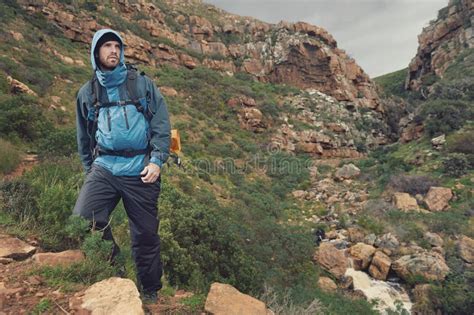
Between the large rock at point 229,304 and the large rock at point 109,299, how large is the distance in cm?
54

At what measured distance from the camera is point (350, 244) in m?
10.7

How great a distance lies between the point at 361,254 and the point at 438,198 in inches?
200

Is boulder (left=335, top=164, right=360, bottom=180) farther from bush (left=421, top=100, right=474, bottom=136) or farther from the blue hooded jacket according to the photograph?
the blue hooded jacket

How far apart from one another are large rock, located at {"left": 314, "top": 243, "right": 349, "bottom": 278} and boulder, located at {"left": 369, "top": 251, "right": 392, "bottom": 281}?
2.47ft

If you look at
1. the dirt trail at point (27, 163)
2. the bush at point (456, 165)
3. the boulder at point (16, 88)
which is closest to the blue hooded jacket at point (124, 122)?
the dirt trail at point (27, 163)

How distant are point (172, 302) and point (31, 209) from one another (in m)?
1.50

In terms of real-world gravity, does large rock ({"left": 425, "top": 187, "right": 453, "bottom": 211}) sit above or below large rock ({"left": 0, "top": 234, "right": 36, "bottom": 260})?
below

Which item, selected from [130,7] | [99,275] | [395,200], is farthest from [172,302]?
[130,7]

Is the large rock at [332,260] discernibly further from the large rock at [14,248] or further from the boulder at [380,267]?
the large rock at [14,248]

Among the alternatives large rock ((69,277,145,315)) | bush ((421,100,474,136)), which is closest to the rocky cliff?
bush ((421,100,474,136))

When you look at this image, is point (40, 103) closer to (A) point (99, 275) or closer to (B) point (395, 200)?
(A) point (99, 275)

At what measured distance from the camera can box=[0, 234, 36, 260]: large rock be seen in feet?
7.10

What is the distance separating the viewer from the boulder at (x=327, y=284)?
834cm

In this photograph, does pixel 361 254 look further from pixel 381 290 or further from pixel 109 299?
pixel 109 299
